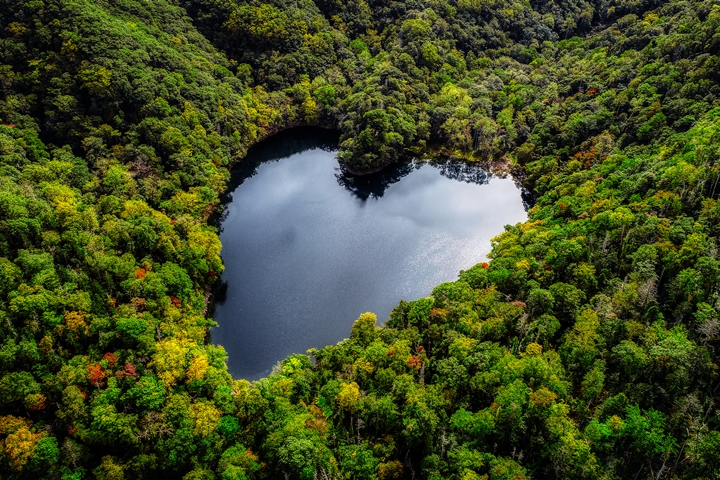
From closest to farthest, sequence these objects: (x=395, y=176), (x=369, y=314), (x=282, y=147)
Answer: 1. (x=369, y=314)
2. (x=395, y=176)
3. (x=282, y=147)

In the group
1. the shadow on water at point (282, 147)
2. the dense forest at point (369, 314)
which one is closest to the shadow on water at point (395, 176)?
the dense forest at point (369, 314)

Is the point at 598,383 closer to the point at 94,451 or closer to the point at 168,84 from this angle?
the point at 94,451

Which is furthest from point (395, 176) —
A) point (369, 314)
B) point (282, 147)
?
point (369, 314)

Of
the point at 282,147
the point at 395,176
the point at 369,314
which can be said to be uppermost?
the point at 282,147

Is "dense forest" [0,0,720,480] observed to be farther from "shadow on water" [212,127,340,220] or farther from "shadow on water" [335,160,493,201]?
"shadow on water" [212,127,340,220]

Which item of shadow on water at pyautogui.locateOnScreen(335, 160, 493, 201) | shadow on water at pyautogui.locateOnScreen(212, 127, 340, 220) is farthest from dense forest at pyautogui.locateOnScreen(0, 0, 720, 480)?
shadow on water at pyautogui.locateOnScreen(212, 127, 340, 220)

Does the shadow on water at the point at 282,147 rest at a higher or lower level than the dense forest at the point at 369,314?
higher

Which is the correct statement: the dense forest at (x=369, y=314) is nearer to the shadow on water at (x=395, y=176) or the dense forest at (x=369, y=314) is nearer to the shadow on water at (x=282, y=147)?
the shadow on water at (x=395, y=176)

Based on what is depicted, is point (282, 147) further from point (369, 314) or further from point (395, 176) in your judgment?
point (369, 314)

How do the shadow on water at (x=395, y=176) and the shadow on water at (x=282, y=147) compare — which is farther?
the shadow on water at (x=282, y=147)
